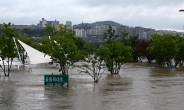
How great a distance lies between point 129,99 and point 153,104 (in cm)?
192

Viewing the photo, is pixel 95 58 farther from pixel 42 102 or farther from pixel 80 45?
pixel 80 45

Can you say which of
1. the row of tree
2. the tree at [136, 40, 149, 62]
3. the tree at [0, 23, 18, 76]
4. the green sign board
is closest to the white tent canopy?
the row of tree

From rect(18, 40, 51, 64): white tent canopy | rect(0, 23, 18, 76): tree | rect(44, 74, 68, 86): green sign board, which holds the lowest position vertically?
rect(44, 74, 68, 86): green sign board

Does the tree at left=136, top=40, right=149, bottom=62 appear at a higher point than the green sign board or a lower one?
higher

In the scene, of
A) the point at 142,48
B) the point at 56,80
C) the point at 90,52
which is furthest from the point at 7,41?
the point at 142,48

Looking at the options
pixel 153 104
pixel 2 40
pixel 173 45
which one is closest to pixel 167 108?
pixel 153 104

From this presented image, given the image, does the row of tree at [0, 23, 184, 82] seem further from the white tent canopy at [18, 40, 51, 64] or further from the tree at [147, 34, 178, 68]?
the white tent canopy at [18, 40, 51, 64]

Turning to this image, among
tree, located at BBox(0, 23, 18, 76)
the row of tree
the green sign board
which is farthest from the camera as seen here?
tree, located at BBox(0, 23, 18, 76)

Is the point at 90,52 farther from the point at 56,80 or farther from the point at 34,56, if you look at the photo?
Result: the point at 34,56

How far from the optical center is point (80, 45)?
309ft

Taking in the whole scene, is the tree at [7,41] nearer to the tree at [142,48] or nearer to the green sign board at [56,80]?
the green sign board at [56,80]

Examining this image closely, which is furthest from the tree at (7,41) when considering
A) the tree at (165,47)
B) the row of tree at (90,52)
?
the tree at (165,47)

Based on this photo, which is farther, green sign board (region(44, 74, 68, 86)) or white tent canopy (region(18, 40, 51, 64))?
white tent canopy (region(18, 40, 51, 64))

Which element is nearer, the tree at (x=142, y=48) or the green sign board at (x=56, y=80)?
the green sign board at (x=56, y=80)
